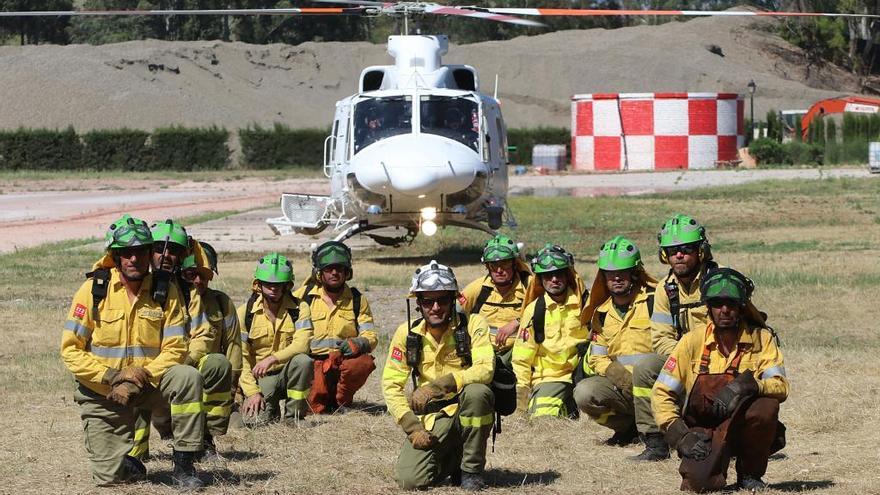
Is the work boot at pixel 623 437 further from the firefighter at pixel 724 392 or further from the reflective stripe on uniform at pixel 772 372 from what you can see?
the reflective stripe on uniform at pixel 772 372

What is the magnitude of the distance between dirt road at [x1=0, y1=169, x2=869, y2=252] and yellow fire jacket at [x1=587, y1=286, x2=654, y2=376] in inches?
587

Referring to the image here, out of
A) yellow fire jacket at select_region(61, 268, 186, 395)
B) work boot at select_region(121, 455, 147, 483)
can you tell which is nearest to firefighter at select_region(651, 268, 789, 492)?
yellow fire jacket at select_region(61, 268, 186, 395)

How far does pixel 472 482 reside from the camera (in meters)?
7.72

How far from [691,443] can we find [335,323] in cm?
361

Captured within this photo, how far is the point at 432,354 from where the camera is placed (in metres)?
7.79

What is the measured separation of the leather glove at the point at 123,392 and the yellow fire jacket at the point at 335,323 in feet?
8.80

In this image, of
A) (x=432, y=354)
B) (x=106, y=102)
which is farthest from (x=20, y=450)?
(x=106, y=102)

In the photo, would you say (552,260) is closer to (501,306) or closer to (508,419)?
(508,419)

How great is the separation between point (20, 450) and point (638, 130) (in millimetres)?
45645

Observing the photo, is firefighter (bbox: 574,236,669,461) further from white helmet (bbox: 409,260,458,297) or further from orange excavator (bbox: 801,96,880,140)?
orange excavator (bbox: 801,96,880,140)

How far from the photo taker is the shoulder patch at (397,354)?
7.76 m

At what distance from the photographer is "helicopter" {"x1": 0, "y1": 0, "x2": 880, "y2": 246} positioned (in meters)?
18.9

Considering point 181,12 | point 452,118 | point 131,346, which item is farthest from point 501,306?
point 452,118

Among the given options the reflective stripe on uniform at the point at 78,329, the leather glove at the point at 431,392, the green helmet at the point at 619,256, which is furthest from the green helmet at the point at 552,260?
the reflective stripe on uniform at the point at 78,329
